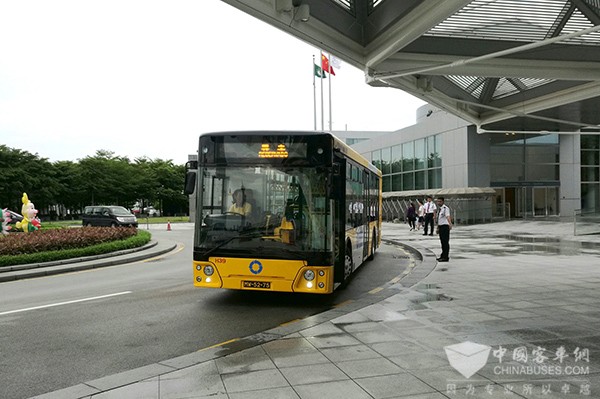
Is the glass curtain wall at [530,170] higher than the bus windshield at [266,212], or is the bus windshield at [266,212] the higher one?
the glass curtain wall at [530,170]

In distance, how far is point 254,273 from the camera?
809 cm

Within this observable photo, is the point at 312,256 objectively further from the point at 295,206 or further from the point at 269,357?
the point at 269,357

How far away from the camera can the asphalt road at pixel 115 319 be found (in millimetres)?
5445

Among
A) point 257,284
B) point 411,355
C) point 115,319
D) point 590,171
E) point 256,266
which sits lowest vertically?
point 115,319

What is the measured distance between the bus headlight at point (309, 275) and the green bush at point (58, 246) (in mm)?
9464

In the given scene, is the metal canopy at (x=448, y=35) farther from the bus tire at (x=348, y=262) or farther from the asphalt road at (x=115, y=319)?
the asphalt road at (x=115, y=319)

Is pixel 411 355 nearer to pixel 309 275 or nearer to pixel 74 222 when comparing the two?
pixel 309 275

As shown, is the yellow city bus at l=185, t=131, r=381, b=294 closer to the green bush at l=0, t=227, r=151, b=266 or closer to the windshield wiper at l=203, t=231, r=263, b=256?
the windshield wiper at l=203, t=231, r=263, b=256

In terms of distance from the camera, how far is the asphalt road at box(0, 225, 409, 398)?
214 inches

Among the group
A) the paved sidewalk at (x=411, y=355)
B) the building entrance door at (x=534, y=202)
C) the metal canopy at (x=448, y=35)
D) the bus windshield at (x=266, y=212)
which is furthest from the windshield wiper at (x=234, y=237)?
the building entrance door at (x=534, y=202)

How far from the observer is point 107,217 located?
108ft

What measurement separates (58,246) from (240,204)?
9.87 m

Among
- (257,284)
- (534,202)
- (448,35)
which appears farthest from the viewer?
(534,202)

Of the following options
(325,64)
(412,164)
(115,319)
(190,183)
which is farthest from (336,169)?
(412,164)
